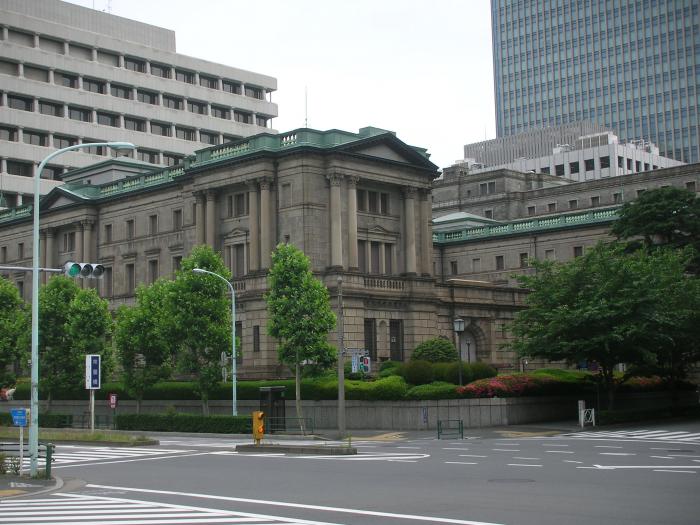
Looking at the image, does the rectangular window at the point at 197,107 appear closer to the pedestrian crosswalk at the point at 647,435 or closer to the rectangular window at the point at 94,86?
the rectangular window at the point at 94,86

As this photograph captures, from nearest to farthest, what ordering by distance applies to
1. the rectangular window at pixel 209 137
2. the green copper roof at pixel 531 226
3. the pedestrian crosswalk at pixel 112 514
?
the pedestrian crosswalk at pixel 112 514
the green copper roof at pixel 531 226
the rectangular window at pixel 209 137

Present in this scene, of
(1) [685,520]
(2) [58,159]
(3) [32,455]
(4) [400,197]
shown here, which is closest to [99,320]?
(4) [400,197]

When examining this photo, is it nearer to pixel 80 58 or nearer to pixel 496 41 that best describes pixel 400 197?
pixel 80 58

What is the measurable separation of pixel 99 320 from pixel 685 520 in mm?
51223

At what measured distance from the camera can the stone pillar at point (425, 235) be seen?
7281 cm

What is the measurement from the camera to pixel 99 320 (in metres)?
64.1

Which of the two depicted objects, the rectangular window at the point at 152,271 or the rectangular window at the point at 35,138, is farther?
the rectangular window at the point at 35,138

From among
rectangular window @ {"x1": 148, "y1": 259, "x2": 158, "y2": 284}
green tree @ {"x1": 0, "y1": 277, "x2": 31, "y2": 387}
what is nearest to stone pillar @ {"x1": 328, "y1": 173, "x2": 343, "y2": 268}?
rectangular window @ {"x1": 148, "y1": 259, "x2": 158, "y2": 284}

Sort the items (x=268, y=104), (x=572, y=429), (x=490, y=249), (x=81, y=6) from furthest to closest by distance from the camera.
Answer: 1. (x=268, y=104)
2. (x=81, y=6)
3. (x=490, y=249)
4. (x=572, y=429)

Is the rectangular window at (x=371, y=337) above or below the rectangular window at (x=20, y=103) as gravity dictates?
below

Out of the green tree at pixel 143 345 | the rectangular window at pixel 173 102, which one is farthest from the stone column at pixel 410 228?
the rectangular window at pixel 173 102

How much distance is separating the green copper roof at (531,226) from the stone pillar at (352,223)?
25.4 m

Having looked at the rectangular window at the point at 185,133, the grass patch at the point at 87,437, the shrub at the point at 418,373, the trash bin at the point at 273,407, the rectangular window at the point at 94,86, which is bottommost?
the grass patch at the point at 87,437

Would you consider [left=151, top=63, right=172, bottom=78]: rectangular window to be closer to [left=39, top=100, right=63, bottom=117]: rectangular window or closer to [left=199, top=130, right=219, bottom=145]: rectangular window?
[left=199, top=130, right=219, bottom=145]: rectangular window
